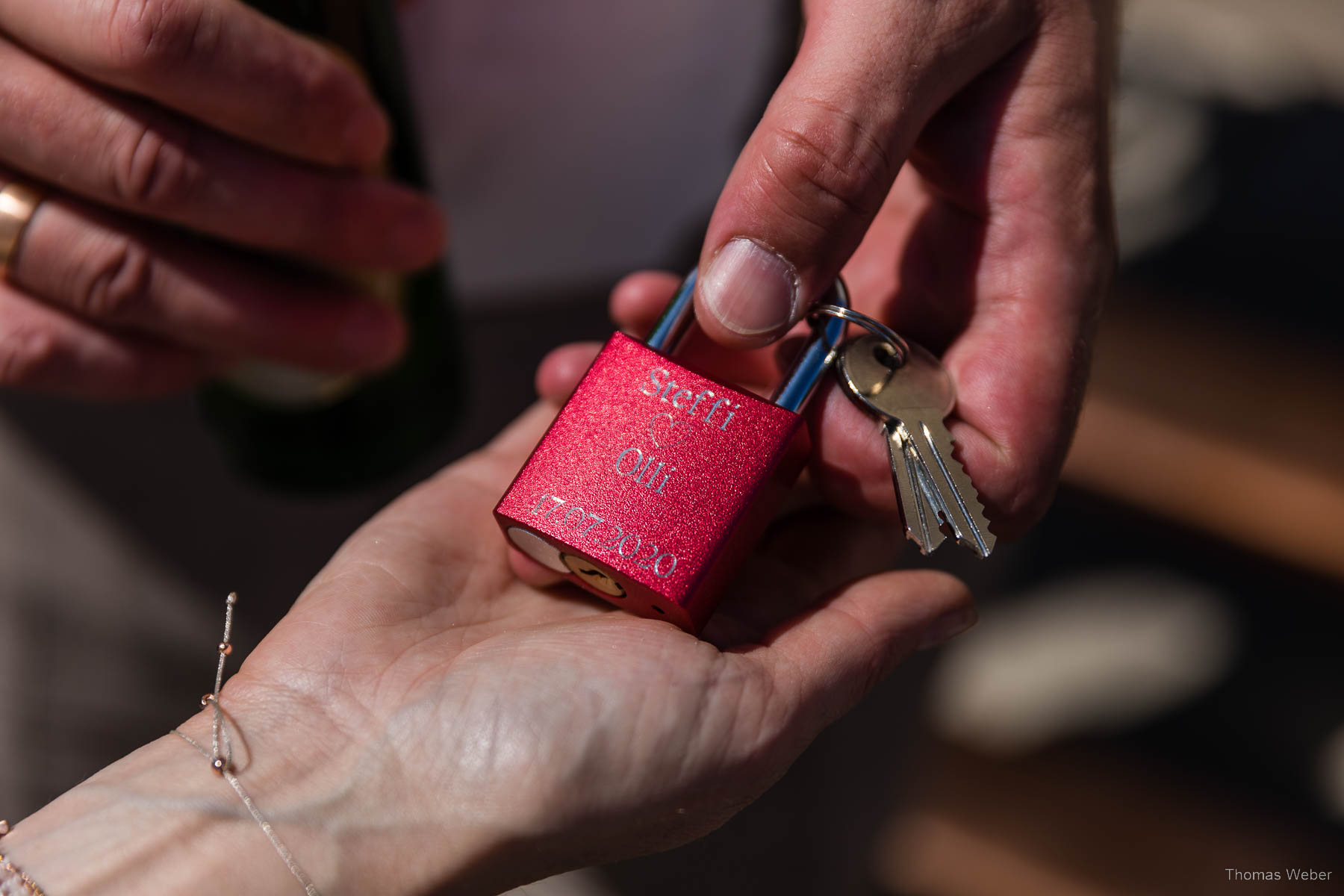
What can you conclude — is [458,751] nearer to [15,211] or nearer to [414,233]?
[414,233]

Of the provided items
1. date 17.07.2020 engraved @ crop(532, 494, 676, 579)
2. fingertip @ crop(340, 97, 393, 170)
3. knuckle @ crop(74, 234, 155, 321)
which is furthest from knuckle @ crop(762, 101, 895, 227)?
knuckle @ crop(74, 234, 155, 321)

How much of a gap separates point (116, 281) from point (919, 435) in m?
0.87

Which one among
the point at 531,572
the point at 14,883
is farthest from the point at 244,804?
the point at 531,572

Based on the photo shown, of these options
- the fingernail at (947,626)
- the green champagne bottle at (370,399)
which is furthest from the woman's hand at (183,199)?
the fingernail at (947,626)

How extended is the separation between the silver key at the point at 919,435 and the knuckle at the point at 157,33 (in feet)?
2.20

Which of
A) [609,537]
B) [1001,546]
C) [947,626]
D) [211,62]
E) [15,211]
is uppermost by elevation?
[211,62]

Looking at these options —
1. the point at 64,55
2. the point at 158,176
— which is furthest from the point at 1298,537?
the point at 64,55

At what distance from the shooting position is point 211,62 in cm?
90

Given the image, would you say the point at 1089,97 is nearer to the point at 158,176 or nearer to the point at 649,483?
the point at 649,483

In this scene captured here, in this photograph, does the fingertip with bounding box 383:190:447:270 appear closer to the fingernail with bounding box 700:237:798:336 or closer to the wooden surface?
the fingernail with bounding box 700:237:798:336

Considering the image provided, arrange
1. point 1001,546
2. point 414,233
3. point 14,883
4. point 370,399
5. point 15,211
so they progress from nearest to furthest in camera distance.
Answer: point 14,883
point 15,211
point 414,233
point 370,399
point 1001,546

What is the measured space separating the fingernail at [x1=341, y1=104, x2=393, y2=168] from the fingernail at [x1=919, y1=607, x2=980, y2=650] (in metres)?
0.78

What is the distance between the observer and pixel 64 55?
36.2 inches

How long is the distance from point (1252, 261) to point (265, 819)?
6.80 ft
